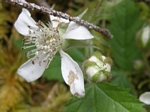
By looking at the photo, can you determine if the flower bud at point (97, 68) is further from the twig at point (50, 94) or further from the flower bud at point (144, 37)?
the twig at point (50, 94)

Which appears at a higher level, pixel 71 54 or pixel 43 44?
pixel 43 44

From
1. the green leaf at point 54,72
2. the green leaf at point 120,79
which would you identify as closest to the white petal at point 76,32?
the green leaf at point 54,72

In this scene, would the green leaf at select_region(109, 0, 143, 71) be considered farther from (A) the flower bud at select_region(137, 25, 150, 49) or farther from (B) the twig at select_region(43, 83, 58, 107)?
(B) the twig at select_region(43, 83, 58, 107)

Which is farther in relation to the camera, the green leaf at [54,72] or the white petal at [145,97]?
the green leaf at [54,72]

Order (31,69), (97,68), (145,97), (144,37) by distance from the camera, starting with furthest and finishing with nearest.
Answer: (144,37) < (145,97) < (31,69) < (97,68)

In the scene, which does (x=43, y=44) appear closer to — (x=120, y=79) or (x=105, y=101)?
(x=105, y=101)

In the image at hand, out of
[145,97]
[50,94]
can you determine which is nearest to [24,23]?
[50,94]

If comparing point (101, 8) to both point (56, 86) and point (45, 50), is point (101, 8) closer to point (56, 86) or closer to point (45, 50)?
point (45, 50)

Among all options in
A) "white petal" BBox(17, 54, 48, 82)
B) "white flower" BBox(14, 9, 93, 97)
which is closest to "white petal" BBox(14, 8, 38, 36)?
"white flower" BBox(14, 9, 93, 97)
